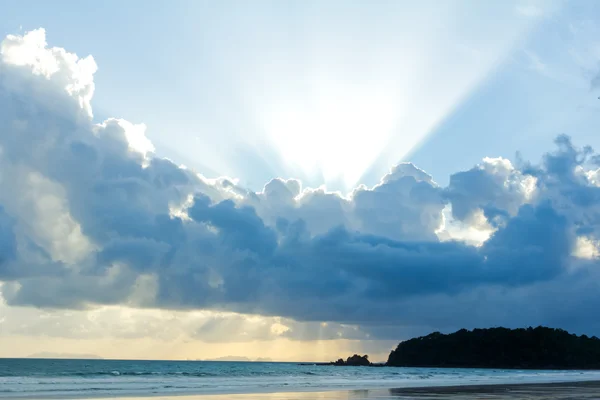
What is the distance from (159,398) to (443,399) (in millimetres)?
20061

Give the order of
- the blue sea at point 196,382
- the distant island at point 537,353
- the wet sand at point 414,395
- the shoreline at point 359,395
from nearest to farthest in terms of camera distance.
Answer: the wet sand at point 414,395, the shoreline at point 359,395, the blue sea at point 196,382, the distant island at point 537,353

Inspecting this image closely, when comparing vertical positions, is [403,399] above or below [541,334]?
below

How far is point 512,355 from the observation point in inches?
7534

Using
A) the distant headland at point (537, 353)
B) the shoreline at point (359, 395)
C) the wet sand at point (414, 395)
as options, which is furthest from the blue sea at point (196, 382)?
the distant headland at point (537, 353)

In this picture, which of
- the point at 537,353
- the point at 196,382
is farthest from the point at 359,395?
the point at 537,353

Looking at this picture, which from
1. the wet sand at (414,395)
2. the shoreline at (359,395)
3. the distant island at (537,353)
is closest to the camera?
the wet sand at (414,395)

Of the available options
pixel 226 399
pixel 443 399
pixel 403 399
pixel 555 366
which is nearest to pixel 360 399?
pixel 403 399

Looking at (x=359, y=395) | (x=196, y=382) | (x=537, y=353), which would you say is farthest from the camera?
(x=537, y=353)

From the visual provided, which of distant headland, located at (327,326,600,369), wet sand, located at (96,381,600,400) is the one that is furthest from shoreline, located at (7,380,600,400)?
distant headland, located at (327,326,600,369)

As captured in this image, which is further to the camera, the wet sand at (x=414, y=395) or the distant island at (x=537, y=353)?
the distant island at (x=537, y=353)

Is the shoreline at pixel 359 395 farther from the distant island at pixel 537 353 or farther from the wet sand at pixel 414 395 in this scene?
the distant island at pixel 537 353

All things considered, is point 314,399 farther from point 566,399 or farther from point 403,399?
point 566,399

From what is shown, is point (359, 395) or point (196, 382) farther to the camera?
point (196, 382)

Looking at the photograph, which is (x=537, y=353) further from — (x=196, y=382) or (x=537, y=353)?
(x=196, y=382)
